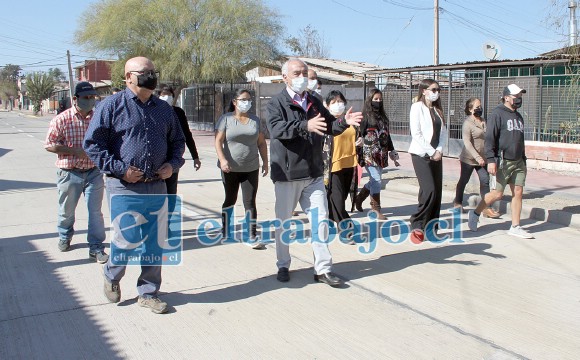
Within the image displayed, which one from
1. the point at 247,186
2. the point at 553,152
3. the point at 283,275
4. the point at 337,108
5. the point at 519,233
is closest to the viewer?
the point at 283,275

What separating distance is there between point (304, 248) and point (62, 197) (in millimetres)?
2672

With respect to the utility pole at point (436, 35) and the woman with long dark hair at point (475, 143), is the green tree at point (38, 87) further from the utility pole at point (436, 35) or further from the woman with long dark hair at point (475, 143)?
the woman with long dark hair at point (475, 143)

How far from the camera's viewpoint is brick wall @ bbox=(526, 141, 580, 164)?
12570 mm

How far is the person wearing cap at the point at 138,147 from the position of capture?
425 cm

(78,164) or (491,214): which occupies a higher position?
(78,164)

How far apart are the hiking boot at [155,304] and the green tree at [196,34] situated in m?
23.9

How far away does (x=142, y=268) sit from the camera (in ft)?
15.0

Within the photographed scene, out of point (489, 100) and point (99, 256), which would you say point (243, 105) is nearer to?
point (99, 256)

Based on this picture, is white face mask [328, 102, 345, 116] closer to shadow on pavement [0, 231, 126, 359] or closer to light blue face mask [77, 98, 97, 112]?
light blue face mask [77, 98, 97, 112]

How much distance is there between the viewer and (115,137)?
433 cm

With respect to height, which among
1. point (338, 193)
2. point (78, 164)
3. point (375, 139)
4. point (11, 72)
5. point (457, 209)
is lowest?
point (457, 209)

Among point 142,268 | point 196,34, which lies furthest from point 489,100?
point 196,34

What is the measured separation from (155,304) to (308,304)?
4.05 ft

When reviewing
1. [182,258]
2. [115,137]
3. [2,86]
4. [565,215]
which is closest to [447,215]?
[565,215]
